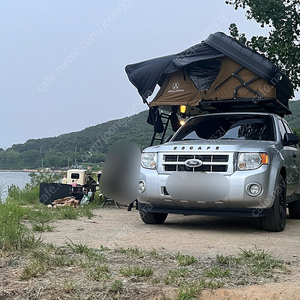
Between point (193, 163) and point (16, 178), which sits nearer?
point (193, 163)

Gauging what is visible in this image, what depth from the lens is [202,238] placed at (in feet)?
19.5

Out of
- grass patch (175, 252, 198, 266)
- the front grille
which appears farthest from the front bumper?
grass patch (175, 252, 198, 266)

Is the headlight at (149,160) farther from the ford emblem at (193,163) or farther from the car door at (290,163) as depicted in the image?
the car door at (290,163)

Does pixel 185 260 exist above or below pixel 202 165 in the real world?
below

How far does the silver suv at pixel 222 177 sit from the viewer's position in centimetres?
616

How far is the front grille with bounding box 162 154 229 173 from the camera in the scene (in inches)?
248

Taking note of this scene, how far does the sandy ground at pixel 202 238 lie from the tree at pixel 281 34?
28.8 ft

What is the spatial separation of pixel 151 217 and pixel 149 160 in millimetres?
958

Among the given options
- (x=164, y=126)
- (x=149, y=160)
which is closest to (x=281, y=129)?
(x=149, y=160)

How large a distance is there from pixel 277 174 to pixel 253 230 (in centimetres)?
101

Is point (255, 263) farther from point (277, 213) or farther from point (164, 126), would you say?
point (164, 126)

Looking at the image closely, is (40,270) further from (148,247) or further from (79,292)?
(148,247)

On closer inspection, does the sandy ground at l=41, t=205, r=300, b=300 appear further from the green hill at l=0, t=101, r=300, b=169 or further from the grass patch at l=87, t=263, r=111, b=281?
the green hill at l=0, t=101, r=300, b=169

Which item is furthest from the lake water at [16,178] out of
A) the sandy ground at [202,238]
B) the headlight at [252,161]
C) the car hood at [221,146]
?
the headlight at [252,161]
